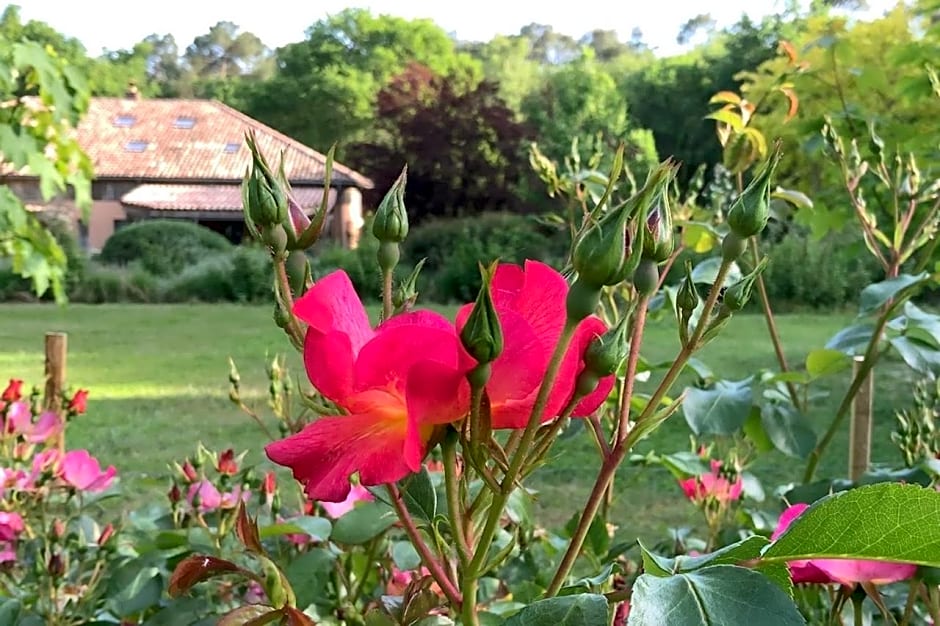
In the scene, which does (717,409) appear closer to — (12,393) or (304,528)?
(304,528)

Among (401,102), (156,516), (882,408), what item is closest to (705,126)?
(401,102)

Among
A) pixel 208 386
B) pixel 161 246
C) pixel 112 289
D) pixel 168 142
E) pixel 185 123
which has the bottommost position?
pixel 112 289

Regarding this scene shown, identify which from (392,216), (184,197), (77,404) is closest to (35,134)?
(77,404)

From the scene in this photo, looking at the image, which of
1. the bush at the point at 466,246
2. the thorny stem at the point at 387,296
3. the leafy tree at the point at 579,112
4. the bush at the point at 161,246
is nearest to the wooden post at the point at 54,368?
the thorny stem at the point at 387,296

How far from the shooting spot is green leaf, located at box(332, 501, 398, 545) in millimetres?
665

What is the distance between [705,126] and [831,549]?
1799 centimetres

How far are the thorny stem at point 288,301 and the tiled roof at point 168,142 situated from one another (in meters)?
17.0

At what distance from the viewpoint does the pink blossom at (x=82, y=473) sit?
929 mm

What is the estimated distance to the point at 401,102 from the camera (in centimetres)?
1622

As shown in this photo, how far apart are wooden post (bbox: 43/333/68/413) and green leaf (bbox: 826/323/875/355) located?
0.92m

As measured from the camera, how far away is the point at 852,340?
36.4 inches

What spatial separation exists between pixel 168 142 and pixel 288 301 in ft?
65.4

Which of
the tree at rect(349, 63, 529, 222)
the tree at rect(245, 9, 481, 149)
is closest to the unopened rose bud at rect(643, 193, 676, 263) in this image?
the tree at rect(349, 63, 529, 222)

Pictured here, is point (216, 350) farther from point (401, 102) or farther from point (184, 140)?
point (184, 140)
